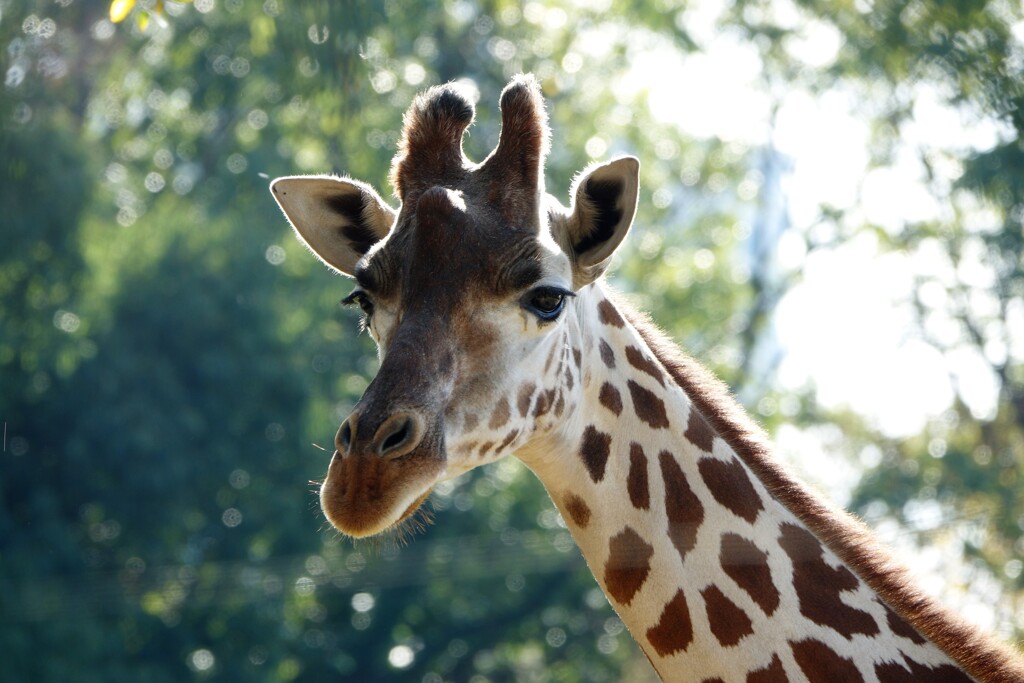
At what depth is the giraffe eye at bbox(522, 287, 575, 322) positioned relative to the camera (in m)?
3.70

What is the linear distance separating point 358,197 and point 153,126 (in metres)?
19.1

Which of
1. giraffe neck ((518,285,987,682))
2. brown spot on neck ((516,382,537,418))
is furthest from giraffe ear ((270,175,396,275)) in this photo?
brown spot on neck ((516,382,537,418))

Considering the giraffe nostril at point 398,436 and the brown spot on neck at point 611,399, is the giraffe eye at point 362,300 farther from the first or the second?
the brown spot on neck at point 611,399

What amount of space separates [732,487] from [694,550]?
0.24 metres

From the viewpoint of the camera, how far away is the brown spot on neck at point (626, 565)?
148 inches

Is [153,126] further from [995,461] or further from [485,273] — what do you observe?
[485,273]

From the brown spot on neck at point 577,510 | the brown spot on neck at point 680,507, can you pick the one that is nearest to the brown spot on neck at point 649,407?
the brown spot on neck at point 680,507

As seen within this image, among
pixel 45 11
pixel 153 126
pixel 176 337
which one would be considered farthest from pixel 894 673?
pixel 153 126

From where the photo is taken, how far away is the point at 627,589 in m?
3.76

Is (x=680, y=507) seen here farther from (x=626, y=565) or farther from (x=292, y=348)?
(x=292, y=348)

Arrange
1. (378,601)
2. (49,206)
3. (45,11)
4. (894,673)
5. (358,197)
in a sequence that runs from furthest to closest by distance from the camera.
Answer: (378,601)
(49,206)
(45,11)
(358,197)
(894,673)

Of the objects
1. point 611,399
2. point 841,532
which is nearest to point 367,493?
point 611,399

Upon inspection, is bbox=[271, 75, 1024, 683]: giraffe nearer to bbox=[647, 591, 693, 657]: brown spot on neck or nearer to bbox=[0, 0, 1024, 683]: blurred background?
bbox=[647, 591, 693, 657]: brown spot on neck

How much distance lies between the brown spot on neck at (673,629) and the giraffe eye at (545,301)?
Answer: 894mm
